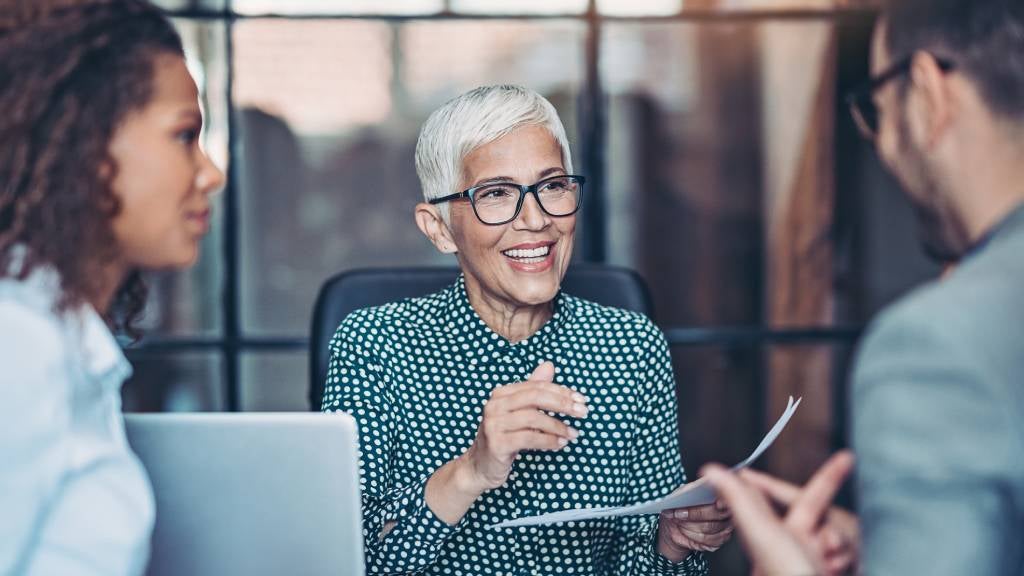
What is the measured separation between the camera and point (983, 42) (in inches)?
32.6

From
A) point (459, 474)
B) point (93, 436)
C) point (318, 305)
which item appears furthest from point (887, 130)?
point (318, 305)

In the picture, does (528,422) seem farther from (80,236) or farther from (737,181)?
(737,181)

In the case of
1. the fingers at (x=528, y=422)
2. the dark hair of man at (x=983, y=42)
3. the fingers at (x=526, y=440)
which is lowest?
the fingers at (x=526, y=440)

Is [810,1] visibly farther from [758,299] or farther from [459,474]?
[459,474]

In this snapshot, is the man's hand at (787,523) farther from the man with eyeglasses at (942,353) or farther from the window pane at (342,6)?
the window pane at (342,6)

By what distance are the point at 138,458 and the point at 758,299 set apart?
2427 mm

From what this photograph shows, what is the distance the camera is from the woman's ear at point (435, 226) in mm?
1612

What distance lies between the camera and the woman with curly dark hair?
818mm

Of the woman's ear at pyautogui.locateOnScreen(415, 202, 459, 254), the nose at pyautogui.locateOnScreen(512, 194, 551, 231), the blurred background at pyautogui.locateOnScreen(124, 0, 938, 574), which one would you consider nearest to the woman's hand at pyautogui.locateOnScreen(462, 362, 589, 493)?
the nose at pyautogui.locateOnScreen(512, 194, 551, 231)

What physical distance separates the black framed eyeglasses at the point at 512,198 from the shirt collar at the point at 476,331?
17 cm

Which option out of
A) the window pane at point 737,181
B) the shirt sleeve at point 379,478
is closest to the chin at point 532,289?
the shirt sleeve at point 379,478

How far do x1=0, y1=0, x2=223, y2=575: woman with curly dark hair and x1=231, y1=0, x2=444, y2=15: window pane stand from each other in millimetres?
1887

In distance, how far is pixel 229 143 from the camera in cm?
287

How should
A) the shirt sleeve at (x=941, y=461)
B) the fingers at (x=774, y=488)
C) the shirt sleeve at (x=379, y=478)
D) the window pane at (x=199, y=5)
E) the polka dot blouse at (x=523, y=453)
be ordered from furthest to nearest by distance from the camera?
the window pane at (x=199, y=5), the polka dot blouse at (x=523, y=453), the shirt sleeve at (x=379, y=478), the fingers at (x=774, y=488), the shirt sleeve at (x=941, y=461)
